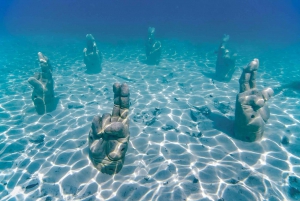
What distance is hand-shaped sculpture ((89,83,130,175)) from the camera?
5.87 meters

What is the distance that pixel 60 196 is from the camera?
5.68 metres

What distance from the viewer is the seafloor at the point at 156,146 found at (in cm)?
573

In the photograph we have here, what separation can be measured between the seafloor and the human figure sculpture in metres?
0.58

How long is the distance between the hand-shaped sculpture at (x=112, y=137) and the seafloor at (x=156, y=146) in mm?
454

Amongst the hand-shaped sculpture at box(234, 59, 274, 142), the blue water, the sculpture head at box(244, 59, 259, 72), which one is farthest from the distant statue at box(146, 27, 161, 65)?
the sculpture head at box(244, 59, 259, 72)

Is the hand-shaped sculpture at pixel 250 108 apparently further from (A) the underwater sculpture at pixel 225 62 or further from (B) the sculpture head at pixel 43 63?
(B) the sculpture head at pixel 43 63

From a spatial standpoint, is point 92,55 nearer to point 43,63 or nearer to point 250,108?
point 43,63

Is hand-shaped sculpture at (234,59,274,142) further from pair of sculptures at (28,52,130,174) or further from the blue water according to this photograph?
pair of sculptures at (28,52,130,174)

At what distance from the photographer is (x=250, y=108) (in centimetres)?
730

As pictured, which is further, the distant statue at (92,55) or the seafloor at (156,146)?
the distant statue at (92,55)

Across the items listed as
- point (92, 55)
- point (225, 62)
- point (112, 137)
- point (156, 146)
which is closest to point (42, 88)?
point (112, 137)

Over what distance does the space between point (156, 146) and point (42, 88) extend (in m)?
6.55

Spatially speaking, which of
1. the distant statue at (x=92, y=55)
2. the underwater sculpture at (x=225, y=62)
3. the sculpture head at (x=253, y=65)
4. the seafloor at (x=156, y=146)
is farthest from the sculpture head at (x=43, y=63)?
the underwater sculpture at (x=225, y=62)

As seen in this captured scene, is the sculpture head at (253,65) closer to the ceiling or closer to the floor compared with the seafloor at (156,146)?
closer to the ceiling
